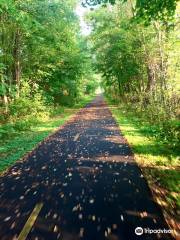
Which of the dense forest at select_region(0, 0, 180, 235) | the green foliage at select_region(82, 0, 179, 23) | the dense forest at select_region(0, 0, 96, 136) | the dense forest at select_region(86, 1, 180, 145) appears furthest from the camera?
the dense forest at select_region(0, 0, 96, 136)

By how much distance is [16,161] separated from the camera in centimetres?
1084

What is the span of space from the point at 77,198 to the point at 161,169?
3.27 m

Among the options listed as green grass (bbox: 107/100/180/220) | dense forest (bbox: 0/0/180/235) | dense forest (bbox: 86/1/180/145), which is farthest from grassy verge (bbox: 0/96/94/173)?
dense forest (bbox: 86/1/180/145)

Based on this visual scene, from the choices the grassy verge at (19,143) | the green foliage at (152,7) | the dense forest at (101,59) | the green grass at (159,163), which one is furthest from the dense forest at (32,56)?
the green grass at (159,163)

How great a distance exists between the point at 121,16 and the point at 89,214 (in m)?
26.9

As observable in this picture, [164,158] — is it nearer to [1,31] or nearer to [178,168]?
[178,168]

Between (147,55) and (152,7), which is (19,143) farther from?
(147,55)

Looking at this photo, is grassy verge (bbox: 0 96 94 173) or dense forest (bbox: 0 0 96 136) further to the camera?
dense forest (bbox: 0 0 96 136)

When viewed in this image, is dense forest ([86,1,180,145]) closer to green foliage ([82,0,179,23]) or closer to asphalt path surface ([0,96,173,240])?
green foliage ([82,0,179,23])

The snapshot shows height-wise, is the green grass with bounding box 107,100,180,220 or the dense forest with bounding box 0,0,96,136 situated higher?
the dense forest with bounding box 0,0,96,136

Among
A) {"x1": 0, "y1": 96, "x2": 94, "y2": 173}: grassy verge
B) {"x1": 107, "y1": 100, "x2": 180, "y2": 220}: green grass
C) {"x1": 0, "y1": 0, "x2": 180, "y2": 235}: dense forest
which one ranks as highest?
{"x1": 0, "y1": 0, "x2": 180, "y2": 235}: dense forest

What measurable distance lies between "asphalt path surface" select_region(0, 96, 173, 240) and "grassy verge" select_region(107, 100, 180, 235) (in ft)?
0.77

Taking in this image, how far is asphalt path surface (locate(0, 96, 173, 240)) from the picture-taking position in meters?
5.44

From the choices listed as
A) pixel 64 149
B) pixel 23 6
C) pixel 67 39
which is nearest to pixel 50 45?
pixel 67 39
